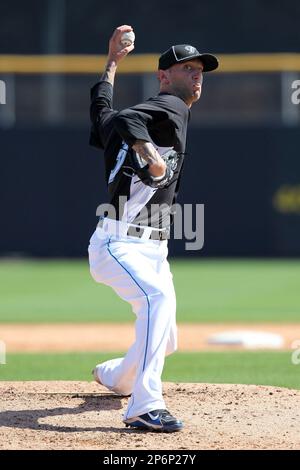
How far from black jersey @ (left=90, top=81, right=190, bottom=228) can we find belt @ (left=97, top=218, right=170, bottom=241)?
2 centimetres

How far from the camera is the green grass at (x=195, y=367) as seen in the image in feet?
21.3

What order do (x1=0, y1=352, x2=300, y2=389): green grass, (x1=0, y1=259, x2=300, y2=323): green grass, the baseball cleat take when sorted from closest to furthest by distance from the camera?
1. the baseball cleat
2. (x1=0, y1=352, x2=300, y2=389): green grass
3. (x1=0, y1=259, x2=300, y2=323): green grass

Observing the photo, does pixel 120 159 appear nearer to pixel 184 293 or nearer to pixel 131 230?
pixel 131 230

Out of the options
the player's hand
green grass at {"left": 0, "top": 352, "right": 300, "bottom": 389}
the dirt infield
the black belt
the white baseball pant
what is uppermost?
the player's hand

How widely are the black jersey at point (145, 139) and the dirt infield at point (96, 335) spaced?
3.80 m

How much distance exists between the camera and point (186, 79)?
4621 mm

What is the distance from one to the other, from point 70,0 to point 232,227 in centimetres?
847

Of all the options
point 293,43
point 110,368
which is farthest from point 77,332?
point 293,43

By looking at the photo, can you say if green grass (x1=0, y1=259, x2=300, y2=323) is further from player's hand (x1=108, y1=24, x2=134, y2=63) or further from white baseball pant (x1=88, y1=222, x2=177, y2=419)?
white baseball pant (x1=88, y1=222, x2=177, y2=419)

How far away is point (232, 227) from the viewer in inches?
631

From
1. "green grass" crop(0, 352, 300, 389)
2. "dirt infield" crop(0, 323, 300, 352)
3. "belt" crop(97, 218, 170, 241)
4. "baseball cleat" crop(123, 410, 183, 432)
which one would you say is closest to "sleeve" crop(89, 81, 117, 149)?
"belt" crop(97, 218, 170, 241)

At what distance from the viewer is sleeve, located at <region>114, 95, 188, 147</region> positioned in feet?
14.0

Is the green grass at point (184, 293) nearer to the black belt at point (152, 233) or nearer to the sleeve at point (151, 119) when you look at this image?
the black belt at point (152, 233)

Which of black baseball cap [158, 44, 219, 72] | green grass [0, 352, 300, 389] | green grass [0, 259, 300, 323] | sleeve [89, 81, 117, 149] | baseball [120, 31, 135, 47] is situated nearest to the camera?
black baseball cap [158, 44, 219, 72]
